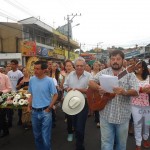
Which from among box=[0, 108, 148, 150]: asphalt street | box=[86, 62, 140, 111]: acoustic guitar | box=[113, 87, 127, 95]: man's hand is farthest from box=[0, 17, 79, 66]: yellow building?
box=[113, 87, 127, 95]: man's hand

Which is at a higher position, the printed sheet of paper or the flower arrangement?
the printed sheet of paper

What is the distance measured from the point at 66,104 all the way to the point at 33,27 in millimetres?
28507

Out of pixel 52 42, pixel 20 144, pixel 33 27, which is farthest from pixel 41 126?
pixel 52 42

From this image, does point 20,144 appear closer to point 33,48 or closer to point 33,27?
point 33,48

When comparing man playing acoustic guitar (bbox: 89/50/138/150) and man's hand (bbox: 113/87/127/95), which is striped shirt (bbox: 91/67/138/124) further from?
man's hand (bbox: 113/87/127/95)

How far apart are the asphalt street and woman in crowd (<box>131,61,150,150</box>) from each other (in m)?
0.41

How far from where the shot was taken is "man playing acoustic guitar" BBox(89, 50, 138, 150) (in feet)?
13.2

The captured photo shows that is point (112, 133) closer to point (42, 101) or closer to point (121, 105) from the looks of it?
point (121, 105)

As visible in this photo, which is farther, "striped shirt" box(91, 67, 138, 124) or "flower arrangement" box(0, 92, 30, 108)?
"flower arrangement" box(0, 92, 30, 108)

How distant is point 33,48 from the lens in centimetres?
2798

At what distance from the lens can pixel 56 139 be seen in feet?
22.4

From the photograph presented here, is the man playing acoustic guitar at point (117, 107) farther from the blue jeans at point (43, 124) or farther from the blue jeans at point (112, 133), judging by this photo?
the blue jeans at point (43, 124)

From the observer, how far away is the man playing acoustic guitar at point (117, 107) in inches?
159

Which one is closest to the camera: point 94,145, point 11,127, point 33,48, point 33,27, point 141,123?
point 141,123
